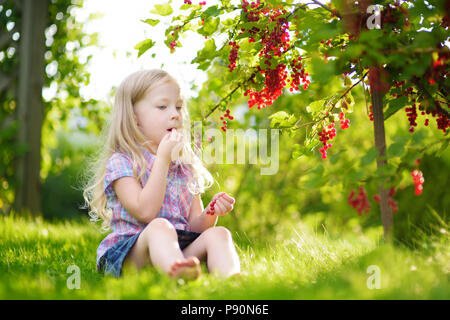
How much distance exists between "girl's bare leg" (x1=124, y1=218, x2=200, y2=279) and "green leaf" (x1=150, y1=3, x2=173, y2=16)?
924 millimetres

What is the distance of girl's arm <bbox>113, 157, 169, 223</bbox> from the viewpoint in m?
2.09

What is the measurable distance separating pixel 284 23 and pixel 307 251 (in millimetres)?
1166

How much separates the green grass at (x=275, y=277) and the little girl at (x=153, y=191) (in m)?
0.12

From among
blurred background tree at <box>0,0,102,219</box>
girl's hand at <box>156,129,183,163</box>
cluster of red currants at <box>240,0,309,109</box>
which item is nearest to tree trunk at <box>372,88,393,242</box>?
cluster of red currants at <box>240,0,309,109</box>

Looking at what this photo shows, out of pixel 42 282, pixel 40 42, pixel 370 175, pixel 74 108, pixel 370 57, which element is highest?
pixel 40 42

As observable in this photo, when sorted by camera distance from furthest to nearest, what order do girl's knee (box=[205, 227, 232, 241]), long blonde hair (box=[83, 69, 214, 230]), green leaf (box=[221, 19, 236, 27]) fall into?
long blonde hair (box=[83, 69, 214, 230]), green leaf (box=[221, 19, 236, 27]), girl's knee (box=[205, 227, 232, 241])

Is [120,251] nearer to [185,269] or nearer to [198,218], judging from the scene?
[198,218]

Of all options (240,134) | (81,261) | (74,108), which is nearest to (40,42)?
(74,108)

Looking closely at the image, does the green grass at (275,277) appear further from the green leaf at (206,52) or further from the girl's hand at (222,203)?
the green leaf at (206,52)

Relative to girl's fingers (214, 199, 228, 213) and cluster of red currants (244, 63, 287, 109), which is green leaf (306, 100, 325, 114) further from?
girl's fingers (214, 199, 228, 213)

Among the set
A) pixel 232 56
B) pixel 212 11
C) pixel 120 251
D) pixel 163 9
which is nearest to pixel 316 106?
pixel 232 56

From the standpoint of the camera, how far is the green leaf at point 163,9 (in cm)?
212

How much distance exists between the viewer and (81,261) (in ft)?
8.65

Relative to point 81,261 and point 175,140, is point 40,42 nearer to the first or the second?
point 81,261
